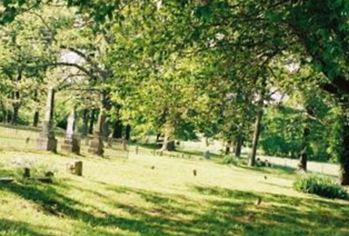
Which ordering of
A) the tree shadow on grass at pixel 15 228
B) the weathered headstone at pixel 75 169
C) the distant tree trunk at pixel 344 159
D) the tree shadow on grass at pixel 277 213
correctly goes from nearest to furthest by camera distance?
the tree shadow on grass at pixel 15 228
the tree shadow on grass at pixel 277 213
the weathered headstone at pixel 75 169
the distant tree trunk at pixel 344 159

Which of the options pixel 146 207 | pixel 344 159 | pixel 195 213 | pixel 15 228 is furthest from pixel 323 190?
pixel 15 228

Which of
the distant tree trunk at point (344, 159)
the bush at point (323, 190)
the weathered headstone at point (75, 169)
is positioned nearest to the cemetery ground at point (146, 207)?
the weathered headstone at point (75, 169)

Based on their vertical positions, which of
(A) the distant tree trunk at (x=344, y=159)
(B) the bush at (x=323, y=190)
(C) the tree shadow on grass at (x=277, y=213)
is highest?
(A) the distant tree trunk at (x=344, y=159)

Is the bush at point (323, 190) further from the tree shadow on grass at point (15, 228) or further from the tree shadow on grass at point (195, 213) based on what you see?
the tree shadow on grass at point (15, 228)

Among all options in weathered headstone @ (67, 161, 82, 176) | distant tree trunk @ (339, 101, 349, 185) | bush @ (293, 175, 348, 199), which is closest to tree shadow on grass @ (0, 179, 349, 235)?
weathered headstone @ (67, 161, 82, 176)

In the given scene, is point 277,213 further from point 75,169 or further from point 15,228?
point 15,228

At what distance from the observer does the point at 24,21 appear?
44656 mm

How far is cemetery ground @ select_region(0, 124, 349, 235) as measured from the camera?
1430cm

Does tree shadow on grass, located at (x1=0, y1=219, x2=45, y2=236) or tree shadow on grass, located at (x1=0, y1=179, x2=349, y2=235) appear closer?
tree shadow on grass, located at (x1=0, y1=219, x2=45, y2=236)

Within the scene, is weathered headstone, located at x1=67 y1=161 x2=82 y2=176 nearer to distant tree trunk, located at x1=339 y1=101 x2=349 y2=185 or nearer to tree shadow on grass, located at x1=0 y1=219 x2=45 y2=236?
tree shadow on grass, located at x1=0 y1=219 x2=45 y2=236

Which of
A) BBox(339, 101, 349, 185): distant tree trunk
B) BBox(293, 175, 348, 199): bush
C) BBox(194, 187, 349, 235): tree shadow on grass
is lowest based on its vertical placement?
BBox(194, 187, 349, 235): tree shadow on grass

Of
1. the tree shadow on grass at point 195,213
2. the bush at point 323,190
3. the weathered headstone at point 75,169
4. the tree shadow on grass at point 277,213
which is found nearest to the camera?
the tree shadow on grass at point 195,213

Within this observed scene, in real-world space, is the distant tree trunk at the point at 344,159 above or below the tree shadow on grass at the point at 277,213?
above

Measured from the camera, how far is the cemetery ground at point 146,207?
14.3 meters
